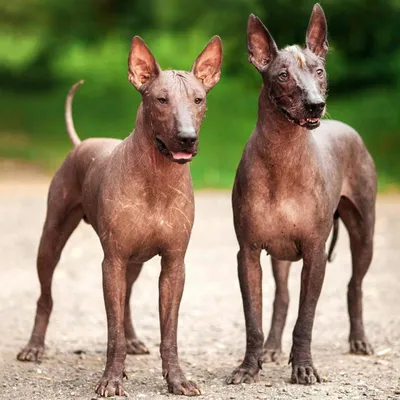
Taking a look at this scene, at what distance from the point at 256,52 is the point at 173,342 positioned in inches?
83.9

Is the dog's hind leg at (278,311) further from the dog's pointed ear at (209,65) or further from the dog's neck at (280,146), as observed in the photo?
the dog's pointed ear at (209,65)

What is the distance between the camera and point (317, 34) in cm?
793

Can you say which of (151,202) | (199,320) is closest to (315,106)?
(151,202)

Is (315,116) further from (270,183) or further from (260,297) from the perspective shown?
(260,297)

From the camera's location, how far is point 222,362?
349 inches

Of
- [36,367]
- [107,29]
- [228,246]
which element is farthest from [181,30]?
[36,367]

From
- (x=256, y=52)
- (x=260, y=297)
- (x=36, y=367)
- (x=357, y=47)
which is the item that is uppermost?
(x=357, y=47)

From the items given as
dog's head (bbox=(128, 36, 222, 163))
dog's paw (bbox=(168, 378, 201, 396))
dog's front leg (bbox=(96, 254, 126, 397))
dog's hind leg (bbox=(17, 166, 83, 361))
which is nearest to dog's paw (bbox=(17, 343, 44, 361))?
dog's hind leg (bbox=(17, 166, 83, 361))

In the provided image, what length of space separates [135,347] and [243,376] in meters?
1.55

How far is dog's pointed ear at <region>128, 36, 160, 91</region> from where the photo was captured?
7.32 meters

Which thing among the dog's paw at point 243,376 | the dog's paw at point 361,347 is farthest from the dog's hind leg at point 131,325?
the dog's paw at point 361,347

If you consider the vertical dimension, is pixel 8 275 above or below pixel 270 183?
below

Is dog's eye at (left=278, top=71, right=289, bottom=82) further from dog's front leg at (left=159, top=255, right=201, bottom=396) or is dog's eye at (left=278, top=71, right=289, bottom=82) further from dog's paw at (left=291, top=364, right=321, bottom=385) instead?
dog's paw at (left=291, top=364, right=321, bottom=385)

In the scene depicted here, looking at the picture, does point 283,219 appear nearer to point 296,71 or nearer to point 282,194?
point 282,194
